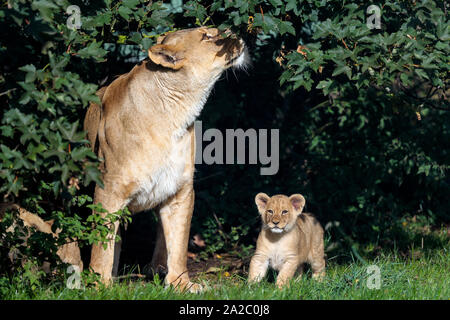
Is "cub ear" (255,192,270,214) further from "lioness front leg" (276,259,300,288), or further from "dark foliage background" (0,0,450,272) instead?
"dark foliage background" (0,0,450,272)

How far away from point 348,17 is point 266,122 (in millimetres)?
3254

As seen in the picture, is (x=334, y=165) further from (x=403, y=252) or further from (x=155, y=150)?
(x=155, y=150)

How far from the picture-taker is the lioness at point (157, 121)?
206 inches

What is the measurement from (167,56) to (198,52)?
0.80 ft

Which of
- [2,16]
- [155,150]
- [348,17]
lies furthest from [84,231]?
[348,17]

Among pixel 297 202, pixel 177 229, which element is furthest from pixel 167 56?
pixel 297 202

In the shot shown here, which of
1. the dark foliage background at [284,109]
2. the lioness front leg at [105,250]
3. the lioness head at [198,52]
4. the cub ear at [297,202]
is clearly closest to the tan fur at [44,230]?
the dark foliage background at [284,109]

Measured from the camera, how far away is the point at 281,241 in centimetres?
592

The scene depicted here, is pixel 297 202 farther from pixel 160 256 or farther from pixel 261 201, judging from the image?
pixel 160 256

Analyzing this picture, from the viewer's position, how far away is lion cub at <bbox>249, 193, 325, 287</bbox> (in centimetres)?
586

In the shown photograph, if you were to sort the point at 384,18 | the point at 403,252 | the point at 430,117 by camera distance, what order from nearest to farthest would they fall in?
the point at 384,18, the point at 403,252, the point at 430,117
